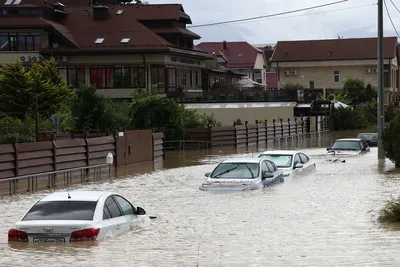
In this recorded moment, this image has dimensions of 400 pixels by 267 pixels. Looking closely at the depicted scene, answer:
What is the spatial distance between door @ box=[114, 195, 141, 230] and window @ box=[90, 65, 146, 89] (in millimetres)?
54582

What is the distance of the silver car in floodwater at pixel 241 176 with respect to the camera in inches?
975

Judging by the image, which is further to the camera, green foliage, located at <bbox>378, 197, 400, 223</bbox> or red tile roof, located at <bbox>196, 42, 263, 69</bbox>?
red tile roof, located at <bbox>196, 42, 263, 69</bbox>

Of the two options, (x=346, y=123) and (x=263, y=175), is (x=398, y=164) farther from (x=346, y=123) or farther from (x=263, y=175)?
(x=346, y=123)

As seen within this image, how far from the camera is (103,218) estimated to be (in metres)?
15.0

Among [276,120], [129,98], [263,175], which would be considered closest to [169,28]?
[129,98]

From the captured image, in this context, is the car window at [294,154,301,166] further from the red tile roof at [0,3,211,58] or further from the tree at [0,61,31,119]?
the red tile roof at [0,3,211,58]

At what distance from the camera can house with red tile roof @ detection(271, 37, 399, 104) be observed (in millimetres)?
115250

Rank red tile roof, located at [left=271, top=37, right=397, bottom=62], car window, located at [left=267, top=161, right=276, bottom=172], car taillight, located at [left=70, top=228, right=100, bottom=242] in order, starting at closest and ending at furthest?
1. car taillight, located at [left=70, top=228, right=100, bottom=242]
2. car window, located at [left=267, top=161, right=276, bottom=172]
3. red tile roof, located at [left=271, top=37, right=397, bottom=62]

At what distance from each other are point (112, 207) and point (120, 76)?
185 ft

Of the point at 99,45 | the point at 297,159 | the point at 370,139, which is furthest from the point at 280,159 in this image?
the point at 99,45

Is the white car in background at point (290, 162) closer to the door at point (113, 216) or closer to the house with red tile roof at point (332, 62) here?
the door at point (113, 216)

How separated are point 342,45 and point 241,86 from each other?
30.6 m

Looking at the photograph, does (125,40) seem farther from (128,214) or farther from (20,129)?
(128,214)

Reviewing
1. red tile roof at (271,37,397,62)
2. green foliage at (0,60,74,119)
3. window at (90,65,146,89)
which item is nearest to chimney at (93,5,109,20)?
window at (90,65,146,89)
